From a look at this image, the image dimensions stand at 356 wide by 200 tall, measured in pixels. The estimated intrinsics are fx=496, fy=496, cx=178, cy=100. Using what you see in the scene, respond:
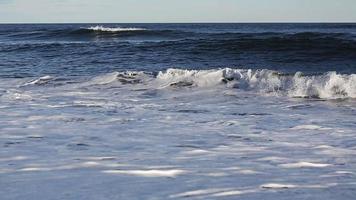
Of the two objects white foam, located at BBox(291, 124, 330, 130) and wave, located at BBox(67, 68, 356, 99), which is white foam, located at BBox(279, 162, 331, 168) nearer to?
white foam, located at BBox(291, 124, 330, 130)

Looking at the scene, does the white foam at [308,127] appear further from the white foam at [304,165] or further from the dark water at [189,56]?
the dark water at [189,56]

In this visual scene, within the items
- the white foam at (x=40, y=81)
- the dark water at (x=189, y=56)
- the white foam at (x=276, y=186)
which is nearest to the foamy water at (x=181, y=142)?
the white foam at (x=276, y=186)

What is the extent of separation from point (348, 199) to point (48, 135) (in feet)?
11.1

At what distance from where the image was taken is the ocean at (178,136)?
3619mm

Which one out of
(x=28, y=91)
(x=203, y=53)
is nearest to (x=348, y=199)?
(x=28, y=91)

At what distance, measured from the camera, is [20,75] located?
14.0 meters

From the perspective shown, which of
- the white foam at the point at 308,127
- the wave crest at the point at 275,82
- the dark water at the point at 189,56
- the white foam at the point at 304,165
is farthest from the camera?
the dark water at the point at 189,56

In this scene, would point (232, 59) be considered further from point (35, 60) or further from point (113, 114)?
point (113, 114)

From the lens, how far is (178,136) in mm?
5543

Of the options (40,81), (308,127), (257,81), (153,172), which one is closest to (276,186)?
(153,172)

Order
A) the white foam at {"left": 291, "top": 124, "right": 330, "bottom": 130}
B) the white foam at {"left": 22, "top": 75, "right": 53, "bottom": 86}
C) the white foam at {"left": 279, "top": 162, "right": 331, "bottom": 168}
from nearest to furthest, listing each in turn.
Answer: the white foam at {"left": 279, "top": 162, "right": 331, "bottom": 168}, the white foam at {"left": 291, "top": 124, "right": 330, "bottom": 130}, the white foam at {"left": 22, "top": 75, "right": 53, "bottom": 86}

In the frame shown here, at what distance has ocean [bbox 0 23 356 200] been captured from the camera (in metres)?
3.62

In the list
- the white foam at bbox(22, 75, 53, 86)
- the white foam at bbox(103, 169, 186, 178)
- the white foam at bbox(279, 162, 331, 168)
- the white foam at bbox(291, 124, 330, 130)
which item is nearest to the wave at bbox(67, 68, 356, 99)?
the white foam at bbox(22, 75, 53, 86)

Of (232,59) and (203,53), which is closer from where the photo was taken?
(232,59)
